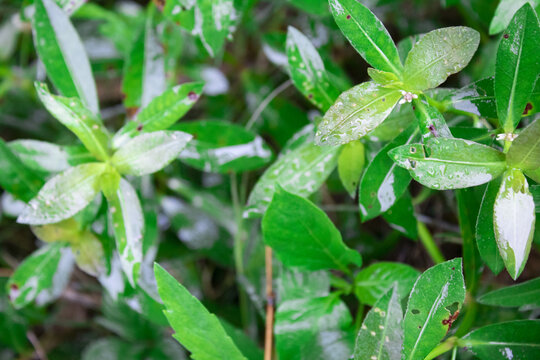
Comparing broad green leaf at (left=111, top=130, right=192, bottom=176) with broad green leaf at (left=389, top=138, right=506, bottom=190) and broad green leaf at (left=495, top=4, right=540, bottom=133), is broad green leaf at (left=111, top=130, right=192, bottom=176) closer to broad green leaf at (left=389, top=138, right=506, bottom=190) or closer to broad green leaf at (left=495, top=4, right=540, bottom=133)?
broad green leaf at (left=389, top=138, right=506, bottom=190)

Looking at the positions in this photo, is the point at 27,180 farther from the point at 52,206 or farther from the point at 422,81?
the point at 422,81

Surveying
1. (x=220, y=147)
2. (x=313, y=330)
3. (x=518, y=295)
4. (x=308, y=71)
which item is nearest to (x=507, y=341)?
(x=518, y=295)

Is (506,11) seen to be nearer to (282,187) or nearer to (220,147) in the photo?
(282,187)

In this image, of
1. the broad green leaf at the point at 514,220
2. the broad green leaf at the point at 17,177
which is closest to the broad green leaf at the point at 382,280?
the broad green leaf at the point at 514,220

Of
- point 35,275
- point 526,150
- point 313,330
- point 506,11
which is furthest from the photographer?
point 35,275

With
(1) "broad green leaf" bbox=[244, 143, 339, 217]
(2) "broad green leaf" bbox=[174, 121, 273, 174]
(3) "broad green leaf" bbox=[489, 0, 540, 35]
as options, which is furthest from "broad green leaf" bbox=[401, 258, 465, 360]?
(2) "broad green leaf" bbox=[174, 121, 273, 174]

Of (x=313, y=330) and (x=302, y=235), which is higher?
(x=302, y=235)

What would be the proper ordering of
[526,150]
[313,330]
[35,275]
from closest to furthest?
[526,150] → [313,330] → [35,275]
